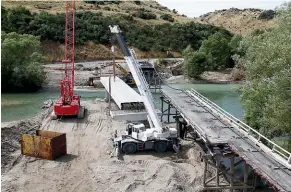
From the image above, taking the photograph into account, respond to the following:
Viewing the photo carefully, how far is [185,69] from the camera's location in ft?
265

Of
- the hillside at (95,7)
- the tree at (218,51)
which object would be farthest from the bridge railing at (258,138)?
the hillside at (95,7)

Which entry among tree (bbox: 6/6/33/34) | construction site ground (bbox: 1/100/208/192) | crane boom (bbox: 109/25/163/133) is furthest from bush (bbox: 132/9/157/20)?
construction site ground (bbox: 1/100/208/192)

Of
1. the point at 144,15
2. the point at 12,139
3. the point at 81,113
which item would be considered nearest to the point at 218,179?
the point at 12,139

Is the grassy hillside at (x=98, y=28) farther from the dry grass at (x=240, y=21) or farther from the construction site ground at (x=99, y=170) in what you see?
the construction site ground at (x=99, y=170)

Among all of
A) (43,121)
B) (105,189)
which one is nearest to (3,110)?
(43,121)

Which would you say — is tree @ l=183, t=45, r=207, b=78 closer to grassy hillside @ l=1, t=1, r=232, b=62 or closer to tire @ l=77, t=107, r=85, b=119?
grassy hillside @ l=1, t=1, r=232, b=62

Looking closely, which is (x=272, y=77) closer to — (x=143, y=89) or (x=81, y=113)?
(x=143, y=89)

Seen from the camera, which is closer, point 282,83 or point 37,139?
point 282,83

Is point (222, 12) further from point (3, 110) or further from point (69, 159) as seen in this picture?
point (69, 159)

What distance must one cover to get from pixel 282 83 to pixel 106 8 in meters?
102

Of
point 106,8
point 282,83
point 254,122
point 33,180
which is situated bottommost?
point 33,180

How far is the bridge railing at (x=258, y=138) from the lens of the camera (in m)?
19.8

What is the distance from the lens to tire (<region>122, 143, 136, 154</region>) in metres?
27.8

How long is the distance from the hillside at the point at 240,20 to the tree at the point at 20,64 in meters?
76.7
